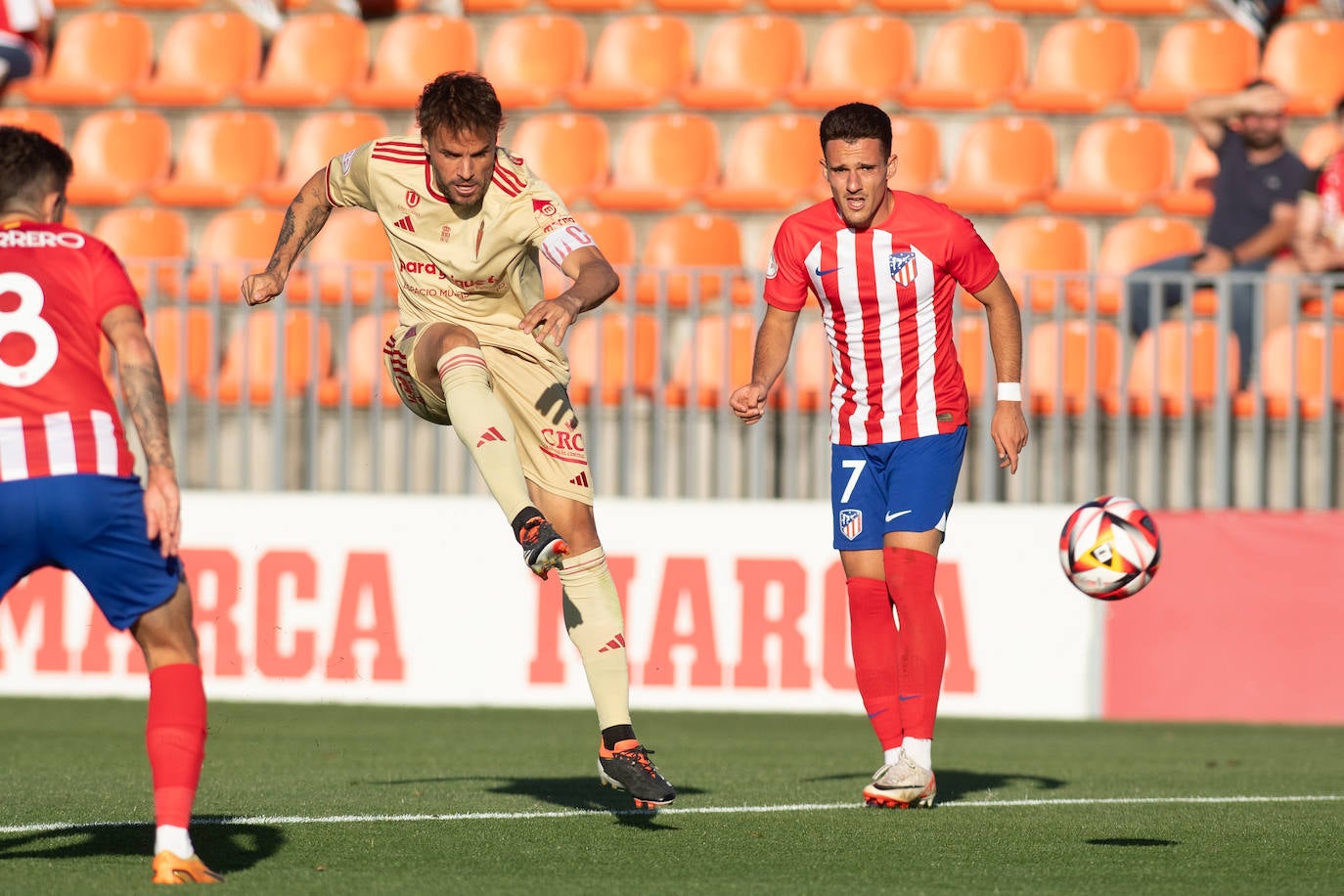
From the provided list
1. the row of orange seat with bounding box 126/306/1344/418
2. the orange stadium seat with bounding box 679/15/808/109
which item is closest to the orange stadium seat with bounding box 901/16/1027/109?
the orange stadium seat with bounding box 679/15/808/109

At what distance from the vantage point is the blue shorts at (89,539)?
447 centimetres

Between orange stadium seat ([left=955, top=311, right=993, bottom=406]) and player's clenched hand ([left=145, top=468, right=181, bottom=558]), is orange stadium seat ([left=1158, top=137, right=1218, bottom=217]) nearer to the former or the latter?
orange stadium seat ([left=955, top=311, right=993, bottom=406])

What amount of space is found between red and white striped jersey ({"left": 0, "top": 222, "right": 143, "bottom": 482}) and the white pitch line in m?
1.62

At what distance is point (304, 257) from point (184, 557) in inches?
125

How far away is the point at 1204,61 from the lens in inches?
557

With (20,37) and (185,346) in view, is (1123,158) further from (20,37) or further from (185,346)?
(20,37)

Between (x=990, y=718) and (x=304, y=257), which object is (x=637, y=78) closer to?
(x=304, y=257)

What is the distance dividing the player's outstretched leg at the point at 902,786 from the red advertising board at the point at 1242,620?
167 inches

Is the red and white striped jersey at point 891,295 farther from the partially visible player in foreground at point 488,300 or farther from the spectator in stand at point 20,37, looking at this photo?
the spectator in stand at point 20,37

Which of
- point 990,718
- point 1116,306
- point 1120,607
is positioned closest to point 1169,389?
point 1116,306

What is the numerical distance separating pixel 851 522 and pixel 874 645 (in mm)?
422

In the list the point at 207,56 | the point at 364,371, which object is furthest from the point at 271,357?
the point at 207,56

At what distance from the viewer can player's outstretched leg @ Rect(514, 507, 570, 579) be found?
5582 mm

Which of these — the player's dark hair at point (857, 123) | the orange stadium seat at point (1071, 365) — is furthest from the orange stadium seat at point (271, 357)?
the player's dark hair at point (857, 123)
